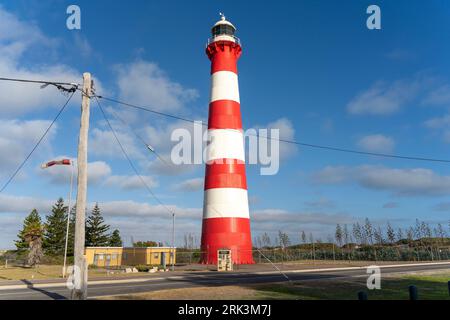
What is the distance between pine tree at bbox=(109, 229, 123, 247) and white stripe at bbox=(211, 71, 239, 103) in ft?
191

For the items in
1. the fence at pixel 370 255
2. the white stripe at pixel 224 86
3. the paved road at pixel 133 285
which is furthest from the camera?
the fence at pixel 370 255

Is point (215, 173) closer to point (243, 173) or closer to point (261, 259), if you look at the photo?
point (243, 173)

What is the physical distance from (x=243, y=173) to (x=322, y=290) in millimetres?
19617

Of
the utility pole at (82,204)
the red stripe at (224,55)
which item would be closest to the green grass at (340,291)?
the utility pole at (82,204)

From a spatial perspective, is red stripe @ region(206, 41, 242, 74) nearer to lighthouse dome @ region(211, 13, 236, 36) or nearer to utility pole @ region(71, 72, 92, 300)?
lighthouse dome @ region(211, 13, 236, 36)

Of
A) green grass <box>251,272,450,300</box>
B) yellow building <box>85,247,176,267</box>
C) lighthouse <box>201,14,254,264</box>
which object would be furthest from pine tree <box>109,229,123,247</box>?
green grass <box>251,272,450,300</box>

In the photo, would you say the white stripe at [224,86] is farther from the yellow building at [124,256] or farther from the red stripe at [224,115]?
the yellow building at [124,256]

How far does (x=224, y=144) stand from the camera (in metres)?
36.4

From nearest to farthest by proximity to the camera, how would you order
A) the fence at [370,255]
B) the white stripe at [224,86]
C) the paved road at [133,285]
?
1. the paved road at [133,285]
2. the white stripe at [224,86]
3. the fence at [370,255]

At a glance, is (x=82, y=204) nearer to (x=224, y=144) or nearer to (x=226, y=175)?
(x=226, y=175)

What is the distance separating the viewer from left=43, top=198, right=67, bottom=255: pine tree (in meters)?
76.4

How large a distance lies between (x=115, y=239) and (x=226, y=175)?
192 feet

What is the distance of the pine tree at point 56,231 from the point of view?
7644 centimetres
